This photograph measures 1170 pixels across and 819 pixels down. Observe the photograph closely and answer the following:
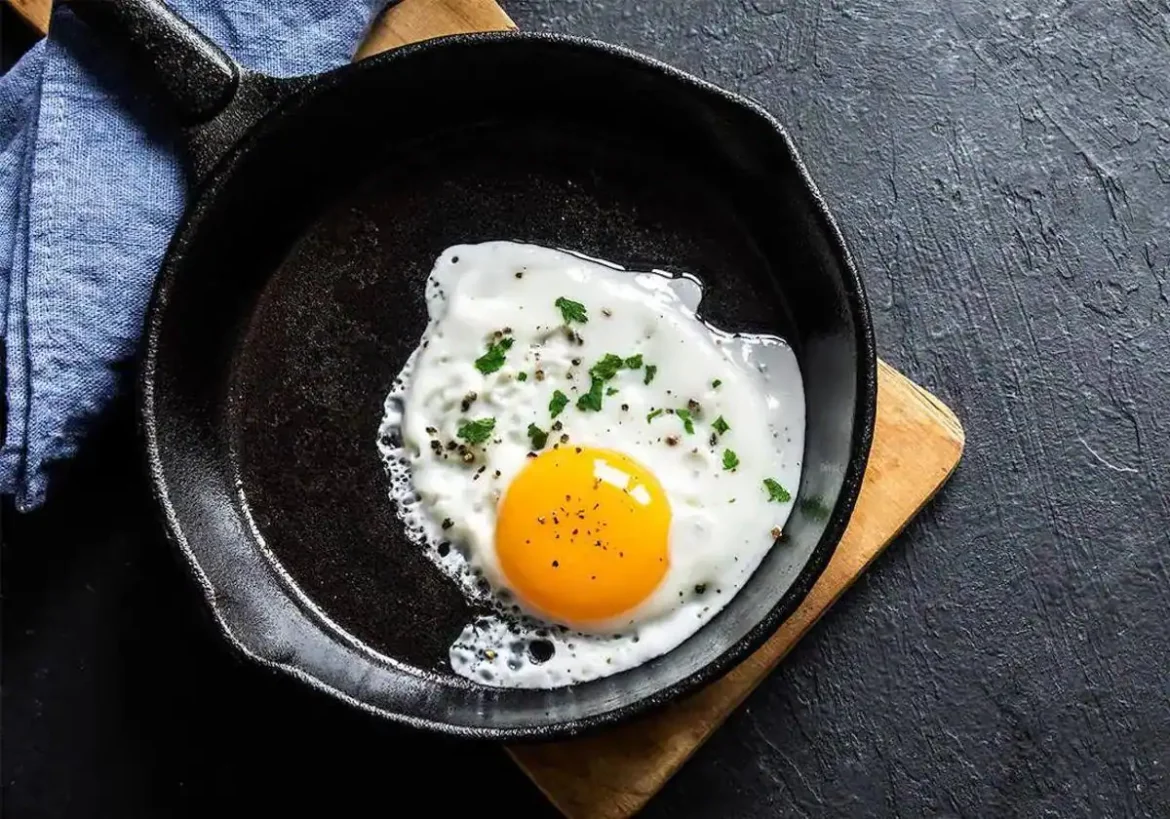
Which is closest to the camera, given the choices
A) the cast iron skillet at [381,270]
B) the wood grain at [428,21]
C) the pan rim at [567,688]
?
the pan rim at [567,688]

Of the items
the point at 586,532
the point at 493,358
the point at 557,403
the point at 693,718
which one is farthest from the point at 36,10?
the point at 693,718

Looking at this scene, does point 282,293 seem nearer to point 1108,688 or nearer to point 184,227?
point 184,227

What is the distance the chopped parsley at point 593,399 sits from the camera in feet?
5.39

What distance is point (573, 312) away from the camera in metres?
1.68

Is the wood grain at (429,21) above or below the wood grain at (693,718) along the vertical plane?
above

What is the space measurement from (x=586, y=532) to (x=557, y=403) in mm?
192

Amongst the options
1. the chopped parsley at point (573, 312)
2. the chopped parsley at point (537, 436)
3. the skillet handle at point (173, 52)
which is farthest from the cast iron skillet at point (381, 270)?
the chopped parsley at point (537, 436)

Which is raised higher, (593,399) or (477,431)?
(593,399)

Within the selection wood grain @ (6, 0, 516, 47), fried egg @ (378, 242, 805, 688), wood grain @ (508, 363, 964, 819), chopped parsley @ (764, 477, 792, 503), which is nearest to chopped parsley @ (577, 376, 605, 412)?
Answer: fried egg @ (378, 242, 805, 688)

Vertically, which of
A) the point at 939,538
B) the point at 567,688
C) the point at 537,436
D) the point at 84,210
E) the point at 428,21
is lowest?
the point at 567,688

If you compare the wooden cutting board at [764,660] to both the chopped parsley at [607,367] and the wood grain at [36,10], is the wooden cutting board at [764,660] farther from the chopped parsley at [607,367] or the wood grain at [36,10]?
the wood grain at [36,10]

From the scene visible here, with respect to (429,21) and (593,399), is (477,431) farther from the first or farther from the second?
(429,21)

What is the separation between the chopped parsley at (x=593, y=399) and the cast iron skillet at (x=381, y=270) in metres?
0.22

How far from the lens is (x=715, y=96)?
159 cm
